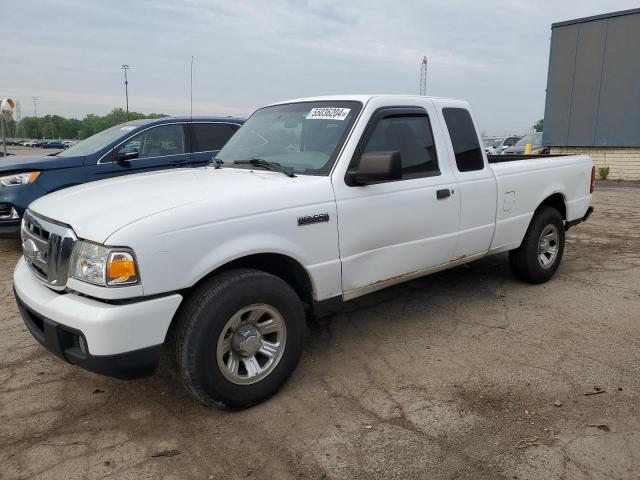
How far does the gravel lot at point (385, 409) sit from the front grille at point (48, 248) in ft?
2.76

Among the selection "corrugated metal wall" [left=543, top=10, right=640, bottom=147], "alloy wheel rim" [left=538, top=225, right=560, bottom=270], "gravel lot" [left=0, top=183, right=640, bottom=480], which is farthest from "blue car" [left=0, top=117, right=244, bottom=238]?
"corrugated metal wall" [left=543, top=10, right=640, bottom=147]

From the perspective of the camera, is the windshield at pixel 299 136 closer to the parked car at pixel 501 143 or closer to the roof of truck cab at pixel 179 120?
the roof of truck cab at pixel 179 120

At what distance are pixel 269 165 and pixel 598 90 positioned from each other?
16718 millimetres

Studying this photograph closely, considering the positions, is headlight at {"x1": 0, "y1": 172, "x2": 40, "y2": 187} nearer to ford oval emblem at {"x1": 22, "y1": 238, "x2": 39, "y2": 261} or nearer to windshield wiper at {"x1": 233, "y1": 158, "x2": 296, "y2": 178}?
ford oval emblem at {"x1": 22, "y1": 238, "x2": 39, "y2": 261}

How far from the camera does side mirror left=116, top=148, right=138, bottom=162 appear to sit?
20.5ft

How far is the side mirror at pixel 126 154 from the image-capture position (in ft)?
20.5

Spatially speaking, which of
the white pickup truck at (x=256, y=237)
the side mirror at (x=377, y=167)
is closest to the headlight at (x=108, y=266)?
the white pickup truck at (x=256, y=237)

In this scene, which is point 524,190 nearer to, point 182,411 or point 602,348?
point 602,348

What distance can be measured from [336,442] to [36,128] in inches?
5814

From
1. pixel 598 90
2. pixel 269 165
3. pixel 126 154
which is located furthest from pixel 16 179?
pixel 598 90

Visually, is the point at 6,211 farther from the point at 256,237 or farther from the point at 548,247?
the point at 548,247

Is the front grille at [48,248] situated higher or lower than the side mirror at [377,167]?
lower

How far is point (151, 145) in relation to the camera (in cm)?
691

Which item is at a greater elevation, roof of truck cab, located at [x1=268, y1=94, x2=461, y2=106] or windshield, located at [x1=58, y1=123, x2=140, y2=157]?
roof of truck cab, located at [x1=268, y1=94, x2=461, y2=106]
